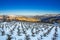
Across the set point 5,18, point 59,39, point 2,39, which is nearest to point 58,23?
point 59,39

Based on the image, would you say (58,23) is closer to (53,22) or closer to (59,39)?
(53,22)

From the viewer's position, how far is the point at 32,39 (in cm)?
805

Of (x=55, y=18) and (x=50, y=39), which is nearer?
(x=50, y=39)

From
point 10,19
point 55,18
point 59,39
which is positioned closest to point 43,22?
point 55,18

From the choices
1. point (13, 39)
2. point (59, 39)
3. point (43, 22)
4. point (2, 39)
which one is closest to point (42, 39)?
point (59, 39)

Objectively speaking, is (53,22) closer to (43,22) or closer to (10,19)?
(43,22)

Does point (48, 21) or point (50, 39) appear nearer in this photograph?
point (50, 39)

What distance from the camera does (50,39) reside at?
8078 mm

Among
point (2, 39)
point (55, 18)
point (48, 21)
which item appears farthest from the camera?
point (48, 21)

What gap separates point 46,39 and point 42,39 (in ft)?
0.77

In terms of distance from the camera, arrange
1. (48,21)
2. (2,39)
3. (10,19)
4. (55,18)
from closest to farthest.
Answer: (2,39), (55,18), (48,21), (10,19)

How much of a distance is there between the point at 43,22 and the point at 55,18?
7.84 ft

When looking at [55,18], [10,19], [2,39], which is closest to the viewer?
[2,39]

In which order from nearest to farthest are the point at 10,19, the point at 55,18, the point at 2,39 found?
the point at 2,39 → the point at 55,18 → the point at 10,19
